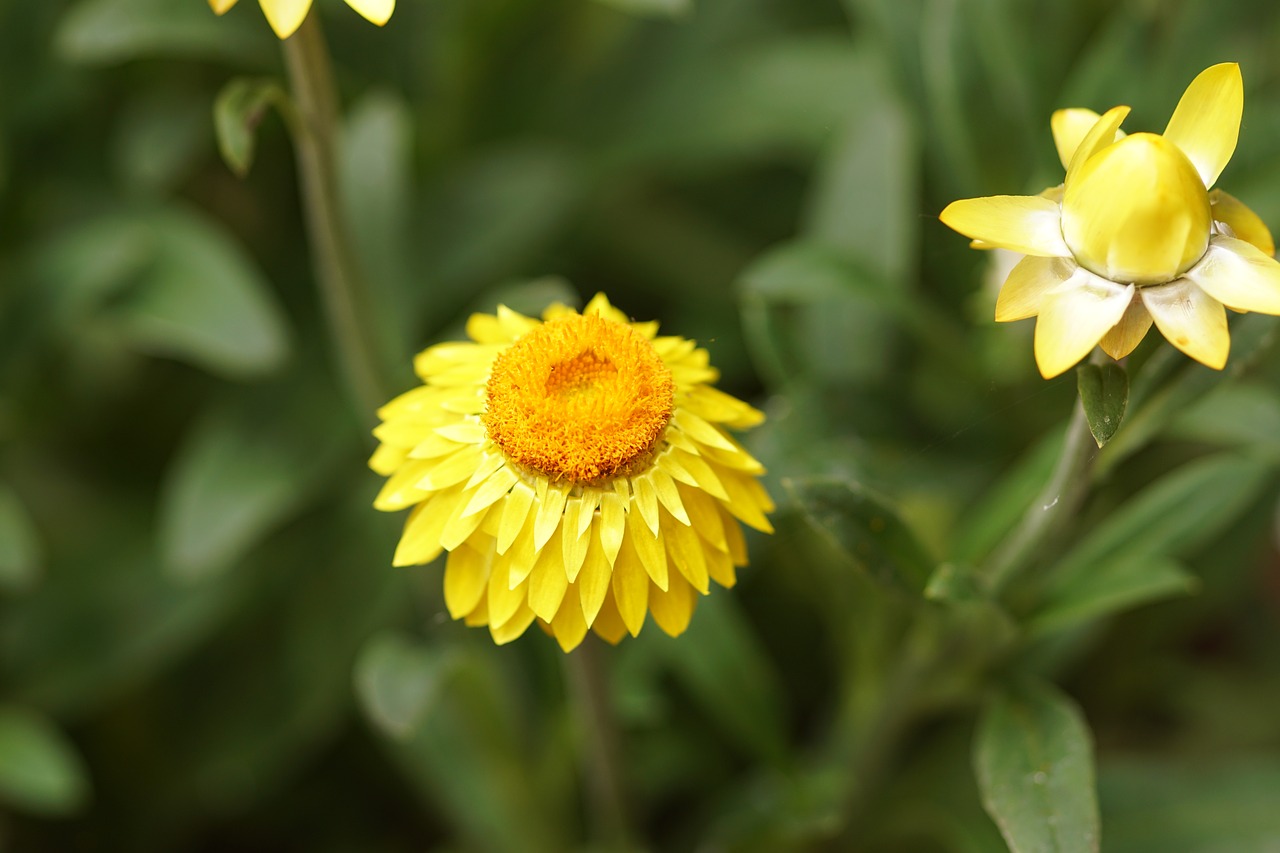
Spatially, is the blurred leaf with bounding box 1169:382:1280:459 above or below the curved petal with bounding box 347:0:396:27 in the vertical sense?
below

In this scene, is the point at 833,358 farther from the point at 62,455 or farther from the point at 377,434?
the point at 62,455

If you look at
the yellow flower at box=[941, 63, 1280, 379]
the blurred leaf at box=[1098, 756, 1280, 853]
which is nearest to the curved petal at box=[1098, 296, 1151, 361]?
the yellow flower at box=[941, 63, 1280, 379]

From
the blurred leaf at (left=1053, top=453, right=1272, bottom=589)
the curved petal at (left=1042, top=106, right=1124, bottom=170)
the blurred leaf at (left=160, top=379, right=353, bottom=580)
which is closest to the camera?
the curved petal at (left=1042, top=106, right=1124, bottom=170)

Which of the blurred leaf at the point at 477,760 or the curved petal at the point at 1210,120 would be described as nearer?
the curved petal at the point at 1210,120

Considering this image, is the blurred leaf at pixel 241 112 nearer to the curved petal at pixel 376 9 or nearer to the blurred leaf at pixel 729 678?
the curved petal at pixel 376 9

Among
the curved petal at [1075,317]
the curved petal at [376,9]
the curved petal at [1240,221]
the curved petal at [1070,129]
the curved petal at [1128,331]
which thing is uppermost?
the curved petal at [376,9]

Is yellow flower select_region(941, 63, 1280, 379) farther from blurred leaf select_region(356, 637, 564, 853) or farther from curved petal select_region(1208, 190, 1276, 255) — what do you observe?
blurred leaf select_region(356, 637, 564, 853)

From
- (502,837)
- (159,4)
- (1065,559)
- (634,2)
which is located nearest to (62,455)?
(159,4)

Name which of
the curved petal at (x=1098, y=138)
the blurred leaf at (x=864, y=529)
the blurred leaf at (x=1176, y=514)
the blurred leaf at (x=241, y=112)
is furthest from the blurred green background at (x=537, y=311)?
the curved petal at (x=1098, y=138)
